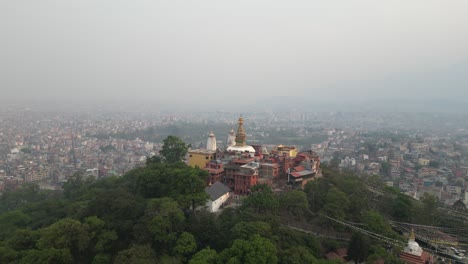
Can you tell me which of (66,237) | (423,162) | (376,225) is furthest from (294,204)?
(423,162)

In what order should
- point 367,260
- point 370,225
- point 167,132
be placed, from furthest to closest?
point 167,132, point 370,225, point 367,260

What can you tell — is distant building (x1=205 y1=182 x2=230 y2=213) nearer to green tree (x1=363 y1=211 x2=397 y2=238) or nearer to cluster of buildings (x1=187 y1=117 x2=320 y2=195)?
cluster of buildings (x1=187 y1=117 x2=320 y2=195)

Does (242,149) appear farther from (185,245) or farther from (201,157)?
(185,245)

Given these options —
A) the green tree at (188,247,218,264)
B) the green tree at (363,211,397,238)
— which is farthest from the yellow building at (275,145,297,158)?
the green tree at (188,247,218,264)

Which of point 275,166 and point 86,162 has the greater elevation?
point 275,166

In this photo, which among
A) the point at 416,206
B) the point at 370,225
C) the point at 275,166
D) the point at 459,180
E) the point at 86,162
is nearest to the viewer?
the point at 370,225

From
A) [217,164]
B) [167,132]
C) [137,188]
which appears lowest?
[167,132]

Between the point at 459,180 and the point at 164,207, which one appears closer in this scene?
the point at 164,207

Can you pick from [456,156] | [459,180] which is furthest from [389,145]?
[459,180]

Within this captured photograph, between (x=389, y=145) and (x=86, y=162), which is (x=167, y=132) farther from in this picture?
(x=389, y=145)
